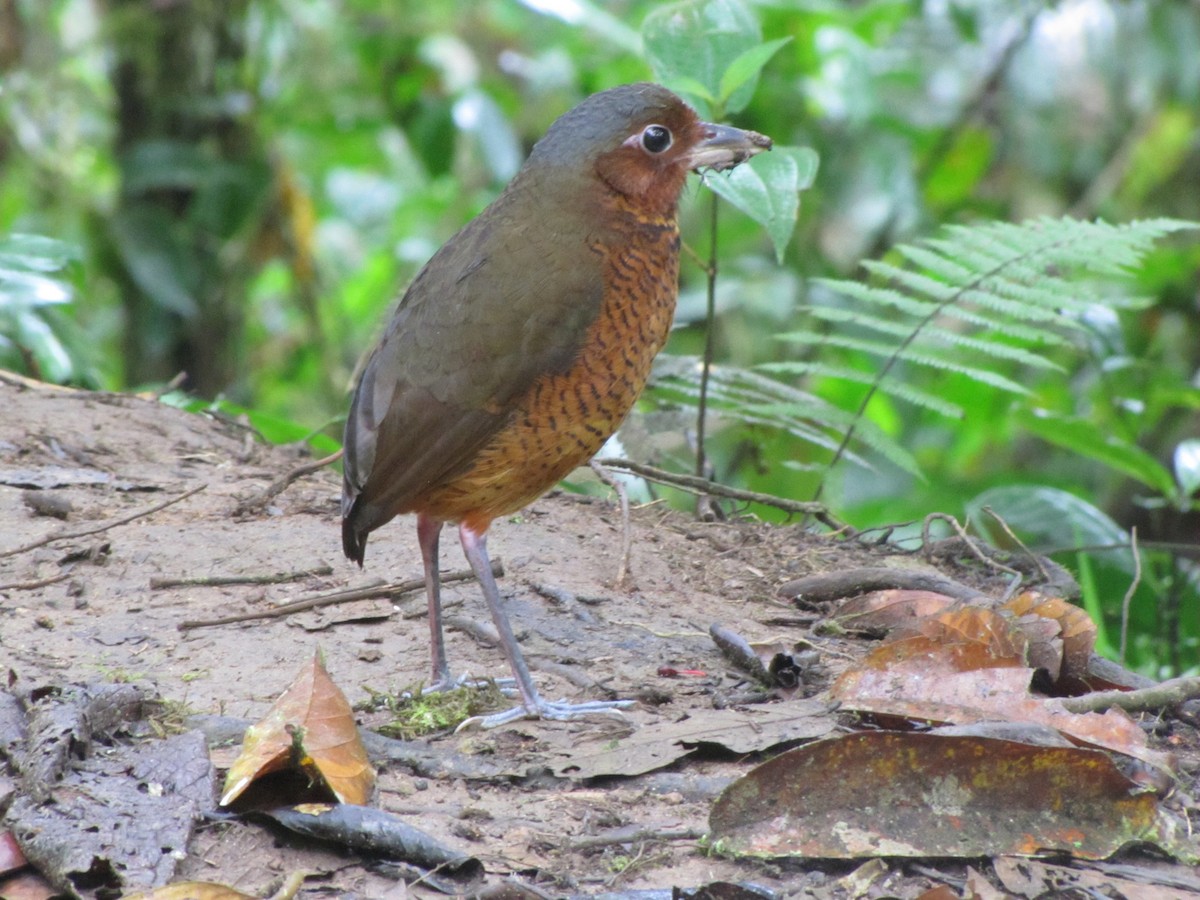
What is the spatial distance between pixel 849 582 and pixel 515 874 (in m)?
1.73

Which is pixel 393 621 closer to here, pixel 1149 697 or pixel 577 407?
pixel 577 407

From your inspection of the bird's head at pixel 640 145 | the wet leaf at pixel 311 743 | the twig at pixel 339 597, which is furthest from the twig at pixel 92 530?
the bird's head at pixel 640 145

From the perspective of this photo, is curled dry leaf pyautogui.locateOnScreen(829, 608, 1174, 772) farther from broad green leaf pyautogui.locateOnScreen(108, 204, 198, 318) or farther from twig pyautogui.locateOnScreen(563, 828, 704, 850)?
broad green leaf pyautogui.locateOnScreen(108, 204, 198, 318)

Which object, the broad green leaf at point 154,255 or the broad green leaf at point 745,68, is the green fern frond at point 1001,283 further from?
the broad green leaf at point 154,255

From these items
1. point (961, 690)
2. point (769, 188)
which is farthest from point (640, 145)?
point (961, 690)

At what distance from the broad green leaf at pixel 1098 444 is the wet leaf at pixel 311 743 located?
308cm

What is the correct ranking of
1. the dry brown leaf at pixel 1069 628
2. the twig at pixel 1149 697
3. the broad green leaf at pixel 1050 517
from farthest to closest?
the broad green leaf at pixel 1050 517
the dry brown leaf at pixel 1069 628
the twig at pixel 1149 697

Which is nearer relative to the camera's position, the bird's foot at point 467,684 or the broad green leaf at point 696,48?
the bird's foot at point 467,684

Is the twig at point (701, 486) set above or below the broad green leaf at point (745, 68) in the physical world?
below

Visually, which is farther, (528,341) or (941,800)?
(528,341)

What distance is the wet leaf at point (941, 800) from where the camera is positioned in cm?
243

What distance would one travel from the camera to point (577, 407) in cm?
326

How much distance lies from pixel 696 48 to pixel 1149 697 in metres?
2.44

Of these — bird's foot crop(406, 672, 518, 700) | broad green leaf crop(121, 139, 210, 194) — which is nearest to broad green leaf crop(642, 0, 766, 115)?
bird's foot crop(406, 672, 518, 700)
